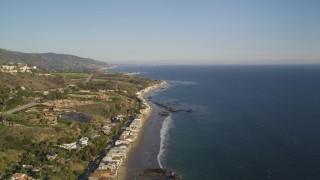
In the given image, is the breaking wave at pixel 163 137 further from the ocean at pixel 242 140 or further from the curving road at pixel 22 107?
the curving road at pixel 22 107

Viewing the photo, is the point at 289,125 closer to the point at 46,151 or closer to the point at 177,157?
the point at 177,157

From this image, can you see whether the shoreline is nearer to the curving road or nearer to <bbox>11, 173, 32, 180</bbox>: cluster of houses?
A: <bbox>11, 173, 32, 180</bbox>: cluster of houses

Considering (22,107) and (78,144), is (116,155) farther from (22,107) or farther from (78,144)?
(22,107)

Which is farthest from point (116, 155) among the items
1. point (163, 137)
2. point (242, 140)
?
point (242, 140)

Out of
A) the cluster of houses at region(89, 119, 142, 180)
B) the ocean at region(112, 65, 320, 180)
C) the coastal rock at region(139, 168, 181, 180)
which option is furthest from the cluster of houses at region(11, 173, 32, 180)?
the ocean at region(112, 65, 320, 180)

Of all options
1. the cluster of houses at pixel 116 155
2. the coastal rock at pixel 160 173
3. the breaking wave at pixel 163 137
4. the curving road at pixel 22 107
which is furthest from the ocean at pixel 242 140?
the curving road at pixel 22 107

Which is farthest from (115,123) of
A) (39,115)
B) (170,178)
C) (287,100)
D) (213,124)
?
(287,100)

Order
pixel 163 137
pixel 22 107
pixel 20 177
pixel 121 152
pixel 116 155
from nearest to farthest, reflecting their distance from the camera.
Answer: pixel 20 177
pixel 116 155
pixel 121 152
pixel 163 137
pixel 22 107
